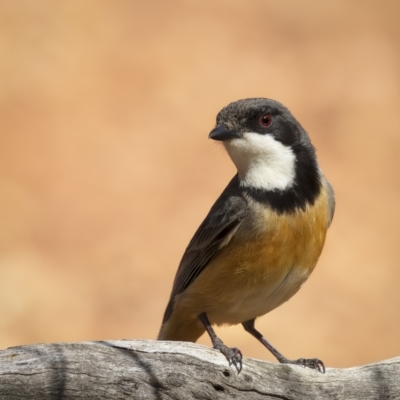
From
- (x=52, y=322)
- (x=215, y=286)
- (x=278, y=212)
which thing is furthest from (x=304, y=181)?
(x=52, y=322)

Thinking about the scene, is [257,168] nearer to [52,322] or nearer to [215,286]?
[215,286]

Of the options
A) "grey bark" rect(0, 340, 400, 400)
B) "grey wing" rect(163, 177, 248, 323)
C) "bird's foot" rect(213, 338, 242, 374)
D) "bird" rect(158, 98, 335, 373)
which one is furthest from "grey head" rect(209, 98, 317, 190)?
"grey bark" rect(0, 340, 400, 400)

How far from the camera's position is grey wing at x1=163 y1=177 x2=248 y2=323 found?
6773mm

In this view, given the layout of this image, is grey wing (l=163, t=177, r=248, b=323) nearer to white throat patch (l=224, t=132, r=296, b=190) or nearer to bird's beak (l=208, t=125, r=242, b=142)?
white throat patch (l=224, t=132, r=296, b=190)

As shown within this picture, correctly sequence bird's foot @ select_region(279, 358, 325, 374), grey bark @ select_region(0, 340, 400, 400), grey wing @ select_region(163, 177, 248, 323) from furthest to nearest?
grey wing @ select_region(163, 177, 248, 323) → bird's foot @ select_region(279, 358, 325, 374) → grey bark @ select_region(0, 340, 400, 400)

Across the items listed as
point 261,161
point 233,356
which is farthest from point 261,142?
point 233,356

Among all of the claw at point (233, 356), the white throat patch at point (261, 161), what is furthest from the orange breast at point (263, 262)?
the claw at point (233, 356)

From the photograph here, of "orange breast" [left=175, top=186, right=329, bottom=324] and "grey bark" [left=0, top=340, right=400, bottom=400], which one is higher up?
"orange breast" [left=175, top=186, right=329, bottom=324]

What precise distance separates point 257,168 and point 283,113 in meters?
0.49

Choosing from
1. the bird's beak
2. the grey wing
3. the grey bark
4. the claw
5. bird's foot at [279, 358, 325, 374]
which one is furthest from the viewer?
the grey wing

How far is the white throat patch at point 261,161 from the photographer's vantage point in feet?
22.1

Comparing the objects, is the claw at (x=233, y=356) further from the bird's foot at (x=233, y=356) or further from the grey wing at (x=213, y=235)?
the grey wing at (x=213, y=235)

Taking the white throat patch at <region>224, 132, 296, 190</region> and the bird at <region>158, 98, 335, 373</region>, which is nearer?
the bird at <region>158, 98, 335, 373</region>

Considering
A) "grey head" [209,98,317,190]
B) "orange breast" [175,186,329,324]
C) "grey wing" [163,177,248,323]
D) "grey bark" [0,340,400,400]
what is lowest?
"grey bark" [0,340,400,400]
